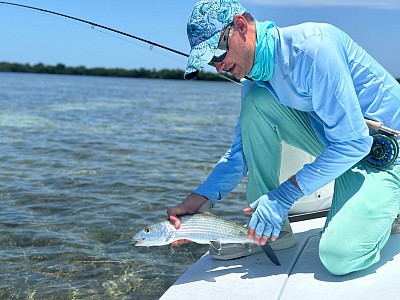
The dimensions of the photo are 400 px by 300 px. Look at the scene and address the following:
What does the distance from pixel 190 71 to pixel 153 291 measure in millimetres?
1659

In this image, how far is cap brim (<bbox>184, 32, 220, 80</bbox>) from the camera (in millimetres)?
2676

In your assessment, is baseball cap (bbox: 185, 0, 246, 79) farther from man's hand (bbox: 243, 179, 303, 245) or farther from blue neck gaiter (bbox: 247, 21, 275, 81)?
man's hand (bbox: 243, 179, 303, 245)

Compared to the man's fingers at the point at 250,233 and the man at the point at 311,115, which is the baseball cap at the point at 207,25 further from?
the man's fingers at the point at 250,233

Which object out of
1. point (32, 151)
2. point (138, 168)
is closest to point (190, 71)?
point (138, 168)

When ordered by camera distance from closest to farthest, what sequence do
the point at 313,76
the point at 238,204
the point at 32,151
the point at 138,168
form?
the point at 313,76
the point at 238,204
the point at 138,168
the point at 32,151

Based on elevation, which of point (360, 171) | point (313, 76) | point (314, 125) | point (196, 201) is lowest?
point (196, 201)

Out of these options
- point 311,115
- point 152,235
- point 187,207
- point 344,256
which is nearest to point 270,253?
point 344,256

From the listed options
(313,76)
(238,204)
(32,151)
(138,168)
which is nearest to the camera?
(313,76)

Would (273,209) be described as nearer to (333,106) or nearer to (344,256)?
(344,256)

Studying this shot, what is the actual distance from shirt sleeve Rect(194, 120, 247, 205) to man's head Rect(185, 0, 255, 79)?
730mm

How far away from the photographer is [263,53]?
2.74m

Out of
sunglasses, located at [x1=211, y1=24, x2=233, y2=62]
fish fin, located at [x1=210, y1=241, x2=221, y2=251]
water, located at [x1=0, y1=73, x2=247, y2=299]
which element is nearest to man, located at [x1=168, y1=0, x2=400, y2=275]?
sunglasses, located at [x1=211, y1=24, x2=233, y2=62]

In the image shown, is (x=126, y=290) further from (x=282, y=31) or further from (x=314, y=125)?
(x=282, y=31)

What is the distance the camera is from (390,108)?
3016mm
